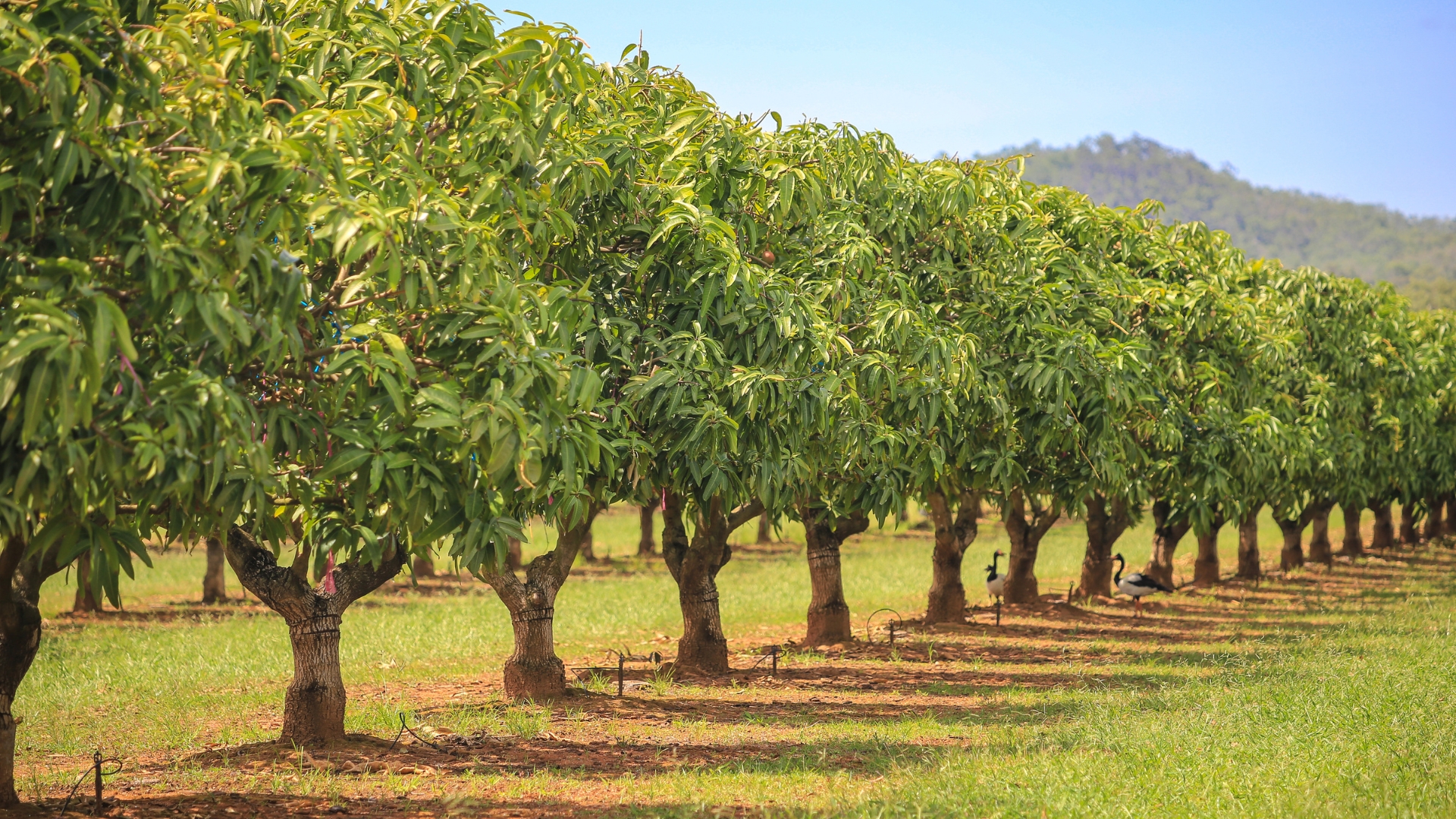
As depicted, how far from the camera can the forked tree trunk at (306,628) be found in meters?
10.0

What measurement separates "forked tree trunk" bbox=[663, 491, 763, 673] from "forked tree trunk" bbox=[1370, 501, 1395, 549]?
31.8 meters

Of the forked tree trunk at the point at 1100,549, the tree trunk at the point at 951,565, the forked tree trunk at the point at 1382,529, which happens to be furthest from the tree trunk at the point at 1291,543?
the tree trunk at the point at 951,565

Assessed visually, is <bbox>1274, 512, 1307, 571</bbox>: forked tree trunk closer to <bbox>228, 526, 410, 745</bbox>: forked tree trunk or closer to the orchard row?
the orchard row

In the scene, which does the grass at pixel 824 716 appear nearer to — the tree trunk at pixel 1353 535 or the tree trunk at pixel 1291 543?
the tree trunk at pixel 1291 543

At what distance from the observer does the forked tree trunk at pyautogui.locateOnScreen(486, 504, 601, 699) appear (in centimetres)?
1296

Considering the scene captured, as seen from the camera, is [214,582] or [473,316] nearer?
[473,316]

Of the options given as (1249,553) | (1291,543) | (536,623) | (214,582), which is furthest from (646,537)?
(536,623)

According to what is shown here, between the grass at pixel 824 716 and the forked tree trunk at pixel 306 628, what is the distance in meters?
0.32

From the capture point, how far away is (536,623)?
13.0 metres

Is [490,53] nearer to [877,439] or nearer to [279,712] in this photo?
[877,439]

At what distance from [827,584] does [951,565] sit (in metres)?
3.57

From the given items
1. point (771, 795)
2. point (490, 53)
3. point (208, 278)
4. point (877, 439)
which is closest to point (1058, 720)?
point (877, 439)

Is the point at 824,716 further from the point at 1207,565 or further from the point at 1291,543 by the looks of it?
the point at 1291,543

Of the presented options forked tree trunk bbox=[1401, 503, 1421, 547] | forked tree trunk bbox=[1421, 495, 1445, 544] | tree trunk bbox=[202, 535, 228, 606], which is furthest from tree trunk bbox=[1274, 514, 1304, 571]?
tree trunk bbox=[202, 535, 228, 606]
